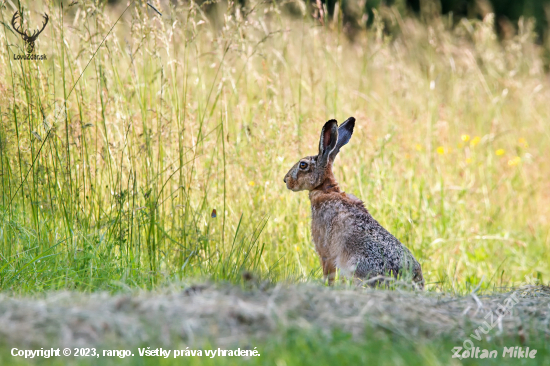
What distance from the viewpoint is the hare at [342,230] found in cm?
431

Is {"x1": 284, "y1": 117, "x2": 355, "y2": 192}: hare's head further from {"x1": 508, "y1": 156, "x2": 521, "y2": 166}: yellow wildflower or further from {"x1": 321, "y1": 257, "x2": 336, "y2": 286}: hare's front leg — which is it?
{"x1": 508, "y1": 156, "x2": 521, "y2": 166}: yellow wildflower

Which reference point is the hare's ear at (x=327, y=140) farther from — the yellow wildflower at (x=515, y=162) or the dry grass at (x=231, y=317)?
the yellow wildflower at (x=515, y=162)

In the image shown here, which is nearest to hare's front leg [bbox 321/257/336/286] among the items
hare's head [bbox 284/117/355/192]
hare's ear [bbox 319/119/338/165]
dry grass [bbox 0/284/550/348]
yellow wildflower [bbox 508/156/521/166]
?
hare's head [bbox 284/117/355/192]

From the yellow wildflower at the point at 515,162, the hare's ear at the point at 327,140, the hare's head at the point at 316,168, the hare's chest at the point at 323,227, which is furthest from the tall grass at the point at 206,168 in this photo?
the hare's ear at the point at 327,140

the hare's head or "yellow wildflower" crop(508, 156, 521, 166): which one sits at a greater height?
the hare's head

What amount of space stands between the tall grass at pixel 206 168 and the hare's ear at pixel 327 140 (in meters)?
0.53

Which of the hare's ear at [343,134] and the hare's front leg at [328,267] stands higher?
the hare's ear at [343,134]

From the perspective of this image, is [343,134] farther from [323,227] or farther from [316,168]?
[323,227]

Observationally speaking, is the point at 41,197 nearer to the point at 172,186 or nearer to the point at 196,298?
the point at 172,186

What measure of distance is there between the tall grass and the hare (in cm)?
27

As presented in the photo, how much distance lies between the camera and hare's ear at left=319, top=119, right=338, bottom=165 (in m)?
5.00

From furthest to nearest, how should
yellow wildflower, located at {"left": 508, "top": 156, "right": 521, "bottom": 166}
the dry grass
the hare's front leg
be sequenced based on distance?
yellow wildflower, located at {"left": 508, "top": 156, "right": 521, "bottom": 166}, the hare's front leg, the dry grass

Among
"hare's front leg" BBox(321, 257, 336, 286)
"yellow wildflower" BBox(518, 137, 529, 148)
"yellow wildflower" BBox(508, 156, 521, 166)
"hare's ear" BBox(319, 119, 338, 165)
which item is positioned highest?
"hare's ear" BBox(319, 119, 338, 165)

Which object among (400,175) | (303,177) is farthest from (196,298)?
(400,175)
